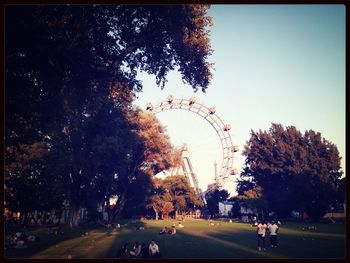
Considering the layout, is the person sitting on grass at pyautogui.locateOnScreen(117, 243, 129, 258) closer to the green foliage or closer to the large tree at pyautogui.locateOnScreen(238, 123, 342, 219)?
the large tree at pyautogui.locateOnScreen(238, 123, 342, 219)

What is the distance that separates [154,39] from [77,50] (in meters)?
5.86

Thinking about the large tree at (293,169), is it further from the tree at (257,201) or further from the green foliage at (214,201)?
the green foliage at (214,201)

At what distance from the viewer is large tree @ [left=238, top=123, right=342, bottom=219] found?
64.2m

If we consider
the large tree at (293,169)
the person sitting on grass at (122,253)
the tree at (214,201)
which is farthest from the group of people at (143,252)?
the tree at (214,201)

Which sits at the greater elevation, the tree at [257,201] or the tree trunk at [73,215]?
the tree at [257,201]

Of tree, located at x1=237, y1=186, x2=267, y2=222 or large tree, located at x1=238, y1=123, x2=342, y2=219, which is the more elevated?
large tree, located at x1=238, y1=123, x2=342, y2=219

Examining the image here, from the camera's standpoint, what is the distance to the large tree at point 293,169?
211ft

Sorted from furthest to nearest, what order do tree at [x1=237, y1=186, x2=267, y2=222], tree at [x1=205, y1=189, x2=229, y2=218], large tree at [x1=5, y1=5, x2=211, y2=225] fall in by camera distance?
tree at [x1=205, y1=189, x2=229, y2=218] < tree at [x1=237, y1=186, x2=267, y2=222] < large tree at [x1=5, y1=5, x2=211, y2=225]

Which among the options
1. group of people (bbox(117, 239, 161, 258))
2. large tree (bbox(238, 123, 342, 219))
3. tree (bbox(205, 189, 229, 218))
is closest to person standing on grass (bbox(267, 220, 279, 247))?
group of people (bbox(117, 239, 161, 258))

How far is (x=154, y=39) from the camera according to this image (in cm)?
2095

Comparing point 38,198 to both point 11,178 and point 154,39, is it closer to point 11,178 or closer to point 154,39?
point 11,178

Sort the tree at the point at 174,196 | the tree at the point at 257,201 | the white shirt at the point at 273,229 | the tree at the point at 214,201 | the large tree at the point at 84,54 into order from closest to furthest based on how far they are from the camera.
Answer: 1. the large tree at the point at 84,54
2. the white shirt at the point at 273,229
3. the tree at the point at 257,201
4. the tree at the point at 174,196
5. the tree at the point at 214,201

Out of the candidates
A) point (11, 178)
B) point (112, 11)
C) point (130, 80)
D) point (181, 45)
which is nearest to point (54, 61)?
point (112, 11)

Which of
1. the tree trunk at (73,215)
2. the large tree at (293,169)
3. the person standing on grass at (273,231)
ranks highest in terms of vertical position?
the large tree at (293,169)
